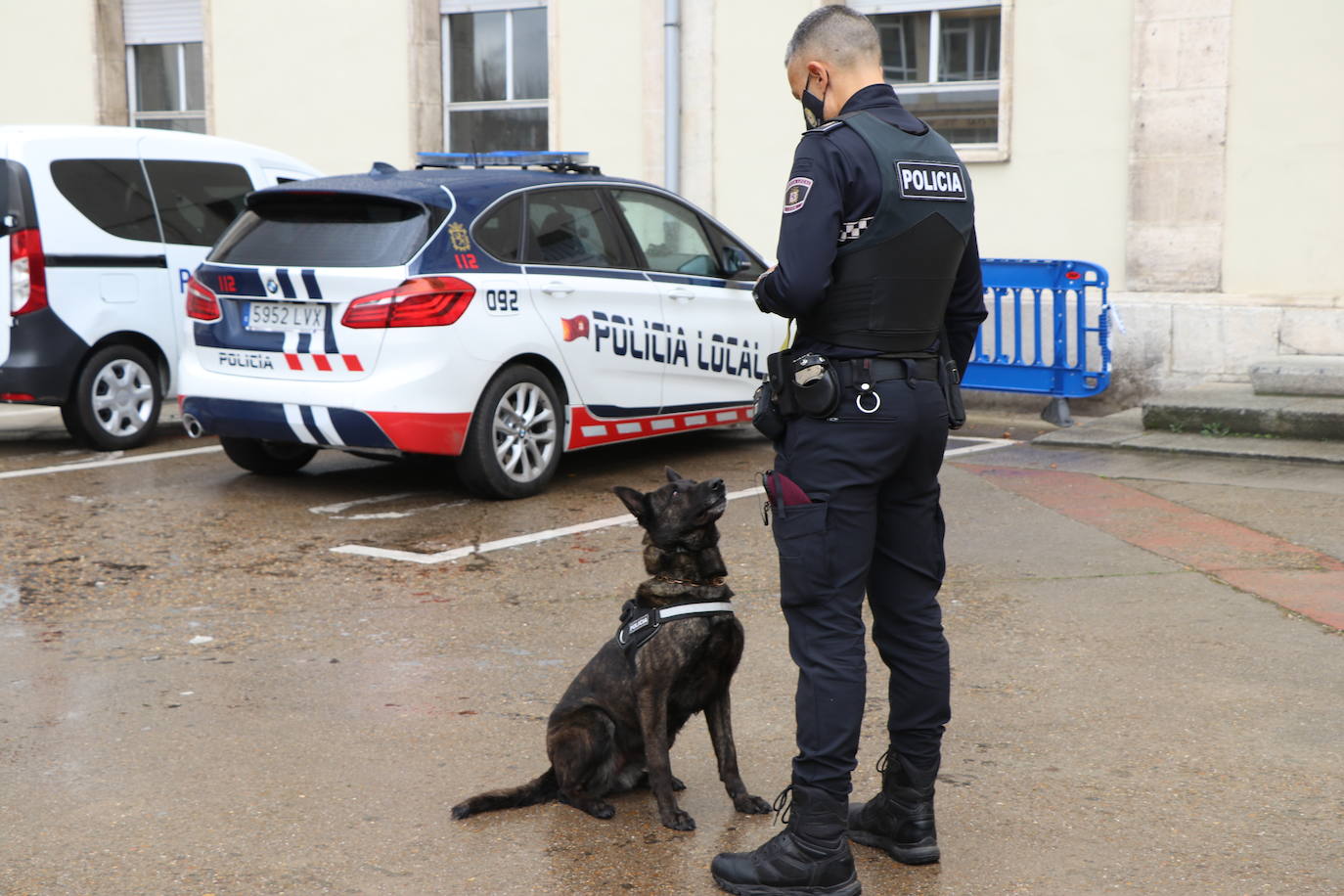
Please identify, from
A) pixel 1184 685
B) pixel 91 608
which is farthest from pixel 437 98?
pixel 1184 685

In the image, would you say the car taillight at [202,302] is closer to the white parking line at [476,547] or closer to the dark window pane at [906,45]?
the white parking line at [476,547]

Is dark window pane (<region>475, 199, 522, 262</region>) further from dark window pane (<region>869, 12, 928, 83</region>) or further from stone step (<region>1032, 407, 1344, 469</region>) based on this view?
dark window pane (<region>869, 12, 928, 83</region>)

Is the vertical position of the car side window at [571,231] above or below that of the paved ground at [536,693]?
above

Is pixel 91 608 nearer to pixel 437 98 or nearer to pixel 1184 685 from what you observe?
pixel 1184 685

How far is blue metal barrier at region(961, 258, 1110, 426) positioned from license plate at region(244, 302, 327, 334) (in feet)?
16.3

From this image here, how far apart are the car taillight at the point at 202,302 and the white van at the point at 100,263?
1503 mm

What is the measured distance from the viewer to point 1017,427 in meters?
10.9

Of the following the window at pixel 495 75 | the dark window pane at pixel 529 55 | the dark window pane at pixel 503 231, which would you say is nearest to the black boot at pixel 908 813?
the dark window pane at pixel 503 231

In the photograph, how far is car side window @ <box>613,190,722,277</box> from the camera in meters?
8.84

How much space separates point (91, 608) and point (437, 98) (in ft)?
34.7

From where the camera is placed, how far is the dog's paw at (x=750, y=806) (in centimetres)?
391

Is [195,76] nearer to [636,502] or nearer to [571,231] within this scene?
[571,231]

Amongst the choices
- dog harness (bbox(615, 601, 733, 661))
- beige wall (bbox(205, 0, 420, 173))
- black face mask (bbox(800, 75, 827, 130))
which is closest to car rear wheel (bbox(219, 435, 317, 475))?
dog harness (bbox(615, 601, 733, 661))

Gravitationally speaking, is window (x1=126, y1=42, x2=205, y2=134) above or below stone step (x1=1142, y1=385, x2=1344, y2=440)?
above
